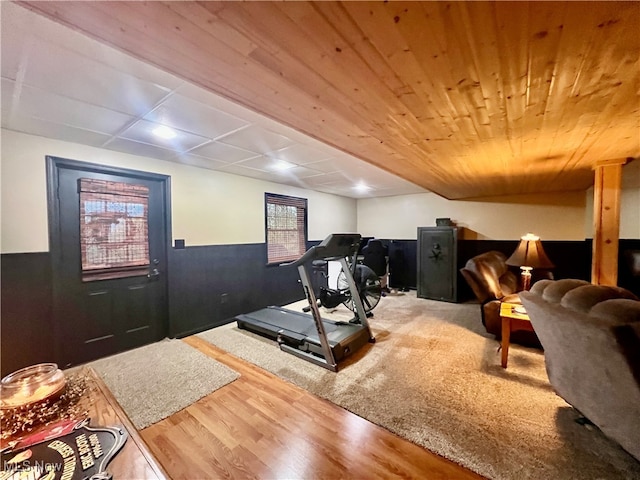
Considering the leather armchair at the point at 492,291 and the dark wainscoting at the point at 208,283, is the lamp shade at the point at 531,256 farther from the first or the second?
the dark wainscoting at the point at 208,283

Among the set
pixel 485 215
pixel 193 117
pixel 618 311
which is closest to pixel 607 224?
pixel 618 311

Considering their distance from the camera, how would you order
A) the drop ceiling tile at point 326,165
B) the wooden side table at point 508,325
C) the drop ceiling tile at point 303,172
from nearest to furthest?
1. the wooden side table at point 508,325
2. the drop ceiling tile at point 326,165
3. the drop ceiling tile at point 303,172

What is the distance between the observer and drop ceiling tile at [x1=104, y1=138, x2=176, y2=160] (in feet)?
9.20

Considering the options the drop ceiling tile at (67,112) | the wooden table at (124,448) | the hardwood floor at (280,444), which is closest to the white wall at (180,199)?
the drop ceiling tile at (67,112)

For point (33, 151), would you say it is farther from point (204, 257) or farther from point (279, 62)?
point (279, 62)

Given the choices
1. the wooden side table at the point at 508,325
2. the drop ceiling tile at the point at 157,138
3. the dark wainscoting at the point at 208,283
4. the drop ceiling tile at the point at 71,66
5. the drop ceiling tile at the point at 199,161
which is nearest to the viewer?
the drop ceiling tile at the point at 71,66

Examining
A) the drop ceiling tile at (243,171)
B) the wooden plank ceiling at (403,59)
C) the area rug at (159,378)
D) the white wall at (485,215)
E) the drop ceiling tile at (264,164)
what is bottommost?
the area rug at (159,378)

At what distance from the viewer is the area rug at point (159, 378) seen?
7.07ft

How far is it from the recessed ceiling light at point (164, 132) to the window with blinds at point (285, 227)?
7.45 ft

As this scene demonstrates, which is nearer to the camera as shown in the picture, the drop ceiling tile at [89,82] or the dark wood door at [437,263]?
the drop ceiling tile at [89,82]

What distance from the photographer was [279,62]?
3.75ft

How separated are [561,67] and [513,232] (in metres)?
4.99

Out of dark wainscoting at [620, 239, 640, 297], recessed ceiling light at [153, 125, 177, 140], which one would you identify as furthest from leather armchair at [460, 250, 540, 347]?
recessed ceiling light at [153, 125, 177, 140]

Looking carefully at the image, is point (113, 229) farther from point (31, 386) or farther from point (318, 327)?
point (318, 327)
